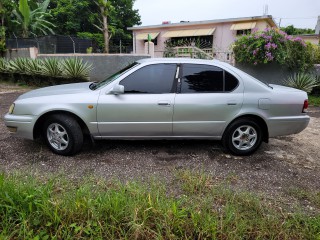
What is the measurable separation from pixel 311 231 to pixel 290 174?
1390 mm

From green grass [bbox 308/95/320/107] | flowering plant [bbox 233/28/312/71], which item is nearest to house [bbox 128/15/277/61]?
flowering plant [bbox 233/28/312/71]

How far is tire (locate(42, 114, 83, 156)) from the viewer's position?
4.01 meters

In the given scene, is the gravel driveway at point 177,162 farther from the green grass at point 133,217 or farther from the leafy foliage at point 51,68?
the leafy foliage at point 51,68

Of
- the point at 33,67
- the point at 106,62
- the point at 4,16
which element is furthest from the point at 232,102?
the point at 4,16

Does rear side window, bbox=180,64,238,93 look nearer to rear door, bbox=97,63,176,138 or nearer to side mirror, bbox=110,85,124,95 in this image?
rear door, bbox=97,63,176,138

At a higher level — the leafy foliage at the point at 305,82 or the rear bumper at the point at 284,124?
the leafy foliage at the point at 305,82

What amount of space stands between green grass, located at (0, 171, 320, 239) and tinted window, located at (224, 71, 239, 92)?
1863mm

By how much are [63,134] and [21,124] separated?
0.63m

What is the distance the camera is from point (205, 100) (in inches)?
162

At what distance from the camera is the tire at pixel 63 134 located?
401 centimetres

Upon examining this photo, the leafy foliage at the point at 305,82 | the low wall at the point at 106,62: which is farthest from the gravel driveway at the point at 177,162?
the low wall at the point at 106,62

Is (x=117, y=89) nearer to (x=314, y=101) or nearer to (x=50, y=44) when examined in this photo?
(x=314, y=101)

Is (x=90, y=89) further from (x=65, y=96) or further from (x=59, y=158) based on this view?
(x=59, y=158)

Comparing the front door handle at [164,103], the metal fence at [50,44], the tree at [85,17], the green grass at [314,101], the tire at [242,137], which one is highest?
the tree at [85,17]
